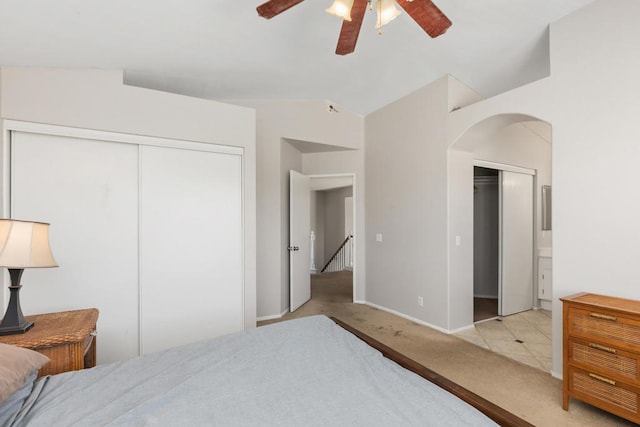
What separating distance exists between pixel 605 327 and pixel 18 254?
10.8ft

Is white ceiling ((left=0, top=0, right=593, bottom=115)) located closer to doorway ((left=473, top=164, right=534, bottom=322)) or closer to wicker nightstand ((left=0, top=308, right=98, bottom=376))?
doorway ((left=473, top=164, right=534, bottom=322))

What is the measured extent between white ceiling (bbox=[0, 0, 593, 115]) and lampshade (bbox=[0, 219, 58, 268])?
1277 millimetres

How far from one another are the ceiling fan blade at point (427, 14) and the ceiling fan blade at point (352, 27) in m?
0.19

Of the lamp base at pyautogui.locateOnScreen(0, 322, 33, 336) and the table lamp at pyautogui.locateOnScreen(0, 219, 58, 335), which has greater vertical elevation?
the table lamp at pyautogui.locateOnScreen(0, 219, 58, 335)

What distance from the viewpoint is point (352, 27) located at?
1691 millimetres

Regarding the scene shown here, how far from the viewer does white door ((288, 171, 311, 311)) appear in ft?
13.3

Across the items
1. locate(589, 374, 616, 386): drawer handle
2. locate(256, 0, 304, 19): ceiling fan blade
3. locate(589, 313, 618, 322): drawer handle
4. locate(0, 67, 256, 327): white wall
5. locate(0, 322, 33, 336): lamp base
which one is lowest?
locate(589, 374, 616, 386): drawer handle

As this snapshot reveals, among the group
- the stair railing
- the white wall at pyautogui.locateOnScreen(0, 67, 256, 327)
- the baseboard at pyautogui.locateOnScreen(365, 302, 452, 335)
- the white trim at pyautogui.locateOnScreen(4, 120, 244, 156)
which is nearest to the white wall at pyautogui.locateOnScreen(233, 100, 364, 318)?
the white wall at pyautogui.locateOnScreen(0, 67, 256, 327)

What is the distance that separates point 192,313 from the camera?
8.86 feet

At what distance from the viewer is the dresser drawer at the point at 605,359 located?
1.70 m

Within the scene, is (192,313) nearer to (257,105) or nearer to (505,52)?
(257,105)

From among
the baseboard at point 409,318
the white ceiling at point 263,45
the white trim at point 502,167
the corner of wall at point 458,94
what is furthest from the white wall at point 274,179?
the white trim at point 502,167

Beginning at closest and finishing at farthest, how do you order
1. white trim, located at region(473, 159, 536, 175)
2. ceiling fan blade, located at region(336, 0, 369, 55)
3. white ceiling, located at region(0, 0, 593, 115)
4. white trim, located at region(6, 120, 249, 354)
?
1. ceiling fan blade, located at region(336, 0, 369, 55)
2. white ceiling, located at region(0, 0, 593, 115)
3. white trim, located at region(6, 120, 249, 354)
4. white trim, located at region(473, 159, 536, 175)

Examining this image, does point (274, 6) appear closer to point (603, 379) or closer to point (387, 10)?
point (387, 10)
